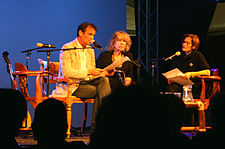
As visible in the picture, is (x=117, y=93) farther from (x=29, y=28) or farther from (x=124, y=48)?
(x=29, y=28)

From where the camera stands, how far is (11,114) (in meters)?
1.35

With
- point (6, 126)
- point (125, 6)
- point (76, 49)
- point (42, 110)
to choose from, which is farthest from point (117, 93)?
point (125, 6)

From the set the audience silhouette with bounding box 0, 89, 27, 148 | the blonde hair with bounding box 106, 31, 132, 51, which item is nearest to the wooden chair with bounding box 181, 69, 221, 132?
the blonde hair with bounding box 106, 31, 132, 51

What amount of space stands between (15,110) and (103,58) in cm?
303

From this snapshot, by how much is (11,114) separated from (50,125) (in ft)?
0.84

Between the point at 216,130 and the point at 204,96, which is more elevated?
the point at 216,130

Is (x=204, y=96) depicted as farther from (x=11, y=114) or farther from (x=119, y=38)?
(x=11, y=114)

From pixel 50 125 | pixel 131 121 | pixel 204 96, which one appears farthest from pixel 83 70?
pixel 131 121

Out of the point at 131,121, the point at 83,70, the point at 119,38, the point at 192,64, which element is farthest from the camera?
the point at 192,64

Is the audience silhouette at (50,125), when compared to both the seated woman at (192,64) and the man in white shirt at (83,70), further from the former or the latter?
the seated woman at (192,64)

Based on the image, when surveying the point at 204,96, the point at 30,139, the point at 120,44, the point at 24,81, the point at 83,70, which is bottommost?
the point at 30,139

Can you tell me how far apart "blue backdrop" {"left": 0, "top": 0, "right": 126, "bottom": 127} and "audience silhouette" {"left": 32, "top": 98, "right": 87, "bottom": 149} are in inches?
133

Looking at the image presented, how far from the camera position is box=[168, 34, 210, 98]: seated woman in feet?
14.3

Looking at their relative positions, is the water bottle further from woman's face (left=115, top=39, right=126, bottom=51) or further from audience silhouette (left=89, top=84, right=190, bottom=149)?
audience silhouette (left=89, top=84, right=190, bottom=149)
